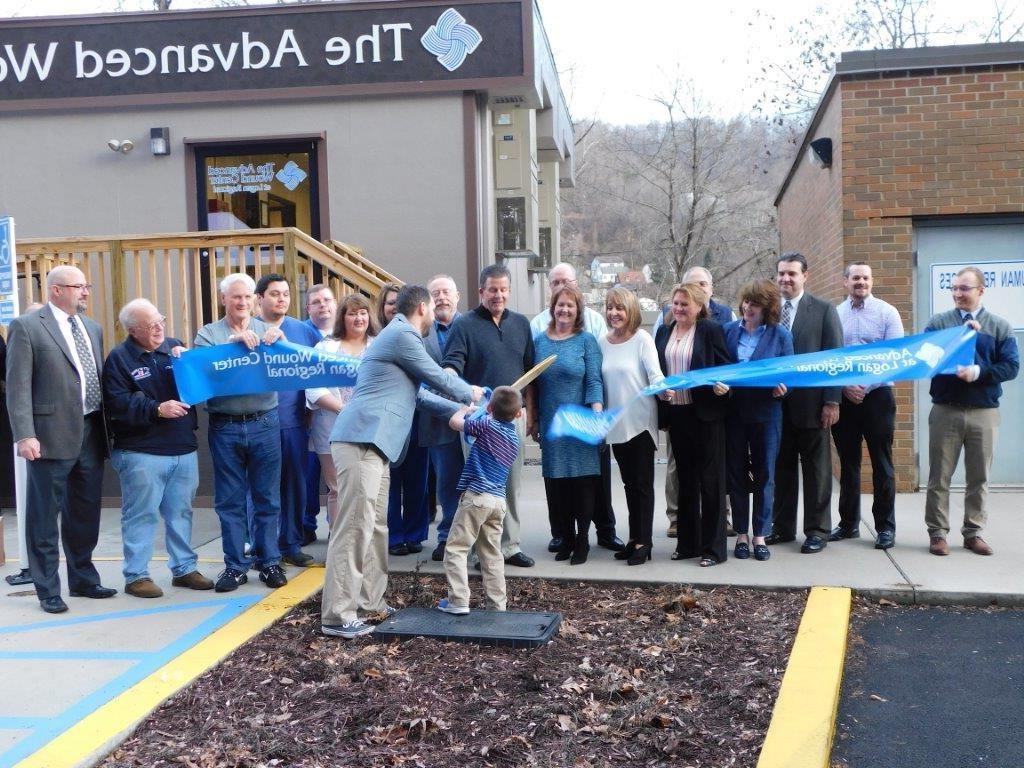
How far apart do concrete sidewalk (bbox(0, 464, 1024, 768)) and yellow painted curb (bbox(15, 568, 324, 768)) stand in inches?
3.3

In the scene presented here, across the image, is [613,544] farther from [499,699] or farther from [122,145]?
[122,145]

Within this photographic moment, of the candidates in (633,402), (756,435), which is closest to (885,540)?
(756,435)

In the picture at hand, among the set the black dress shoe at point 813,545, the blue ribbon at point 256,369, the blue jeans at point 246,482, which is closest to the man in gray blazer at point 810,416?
the black dress shoe at point 813,545

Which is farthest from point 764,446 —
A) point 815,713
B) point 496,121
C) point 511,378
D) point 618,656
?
point 496,121

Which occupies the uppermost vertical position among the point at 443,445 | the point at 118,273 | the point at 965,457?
the point at 118,273

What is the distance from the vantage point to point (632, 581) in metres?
6.63

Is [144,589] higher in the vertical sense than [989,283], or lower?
lower

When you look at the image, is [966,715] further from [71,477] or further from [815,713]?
[71,477]

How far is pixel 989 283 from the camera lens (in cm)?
944

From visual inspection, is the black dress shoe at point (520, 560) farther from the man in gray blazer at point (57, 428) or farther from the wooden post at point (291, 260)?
the wooden post at point (291, 260)

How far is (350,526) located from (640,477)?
7.36 ft

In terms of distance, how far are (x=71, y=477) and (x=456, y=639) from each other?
2.85 m

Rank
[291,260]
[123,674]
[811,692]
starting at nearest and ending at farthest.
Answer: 1. [811,692]
2. [123,674]
3. [291,260]

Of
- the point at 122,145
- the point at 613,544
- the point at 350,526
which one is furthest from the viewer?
the point at 122,145
